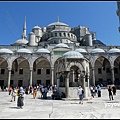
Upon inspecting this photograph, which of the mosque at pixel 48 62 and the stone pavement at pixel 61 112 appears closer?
the stone pavement at pixel 61 112

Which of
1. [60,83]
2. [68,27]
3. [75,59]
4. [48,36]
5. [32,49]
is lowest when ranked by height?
[60,83]

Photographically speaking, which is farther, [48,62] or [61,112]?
[48,62]

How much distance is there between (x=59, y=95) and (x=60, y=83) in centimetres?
98

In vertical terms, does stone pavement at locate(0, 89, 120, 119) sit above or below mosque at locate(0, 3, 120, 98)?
below

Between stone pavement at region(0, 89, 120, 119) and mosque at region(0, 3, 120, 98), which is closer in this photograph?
stone pavement at region(0, 89, 120, 119)

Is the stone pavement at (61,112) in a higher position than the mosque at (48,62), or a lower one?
lower

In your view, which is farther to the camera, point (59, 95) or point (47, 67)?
point (47, 67)

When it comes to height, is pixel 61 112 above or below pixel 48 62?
below

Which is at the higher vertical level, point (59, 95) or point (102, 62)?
point (102, 62)

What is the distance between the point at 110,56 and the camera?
24094 mm

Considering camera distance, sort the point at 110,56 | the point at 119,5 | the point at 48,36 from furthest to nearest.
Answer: the point at 48,36 → the point at 119,5 → the point at 110,56

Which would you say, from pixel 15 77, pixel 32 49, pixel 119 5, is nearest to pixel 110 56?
pixel 119 5

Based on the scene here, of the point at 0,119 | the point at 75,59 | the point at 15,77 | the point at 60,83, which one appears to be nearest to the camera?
the point at 0,119

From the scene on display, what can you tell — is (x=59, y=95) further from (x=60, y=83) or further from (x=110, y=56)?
(x=110, y=56)
